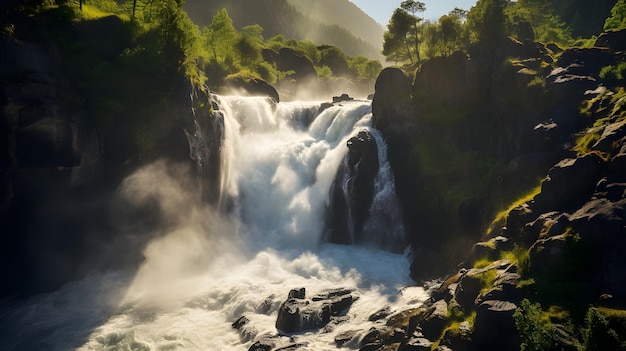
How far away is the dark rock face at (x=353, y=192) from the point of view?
4828 cm

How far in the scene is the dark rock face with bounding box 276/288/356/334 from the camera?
2966 centimetres

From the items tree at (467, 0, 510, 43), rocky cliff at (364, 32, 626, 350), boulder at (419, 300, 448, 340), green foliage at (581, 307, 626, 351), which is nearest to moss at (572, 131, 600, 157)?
rocky cliff at (364, 32, 626, 350)

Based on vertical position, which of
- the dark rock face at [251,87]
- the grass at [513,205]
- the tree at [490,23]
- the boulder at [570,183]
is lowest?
the grass at [513,205]

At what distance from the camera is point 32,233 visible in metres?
37.2

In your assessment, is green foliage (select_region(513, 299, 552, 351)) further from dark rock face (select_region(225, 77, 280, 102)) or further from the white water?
dark rock face (select_region(225, 77, 280, 102))

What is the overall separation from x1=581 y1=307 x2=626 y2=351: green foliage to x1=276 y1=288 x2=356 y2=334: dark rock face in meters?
17.5

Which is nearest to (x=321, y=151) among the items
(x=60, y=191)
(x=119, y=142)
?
(x=119, y=142)

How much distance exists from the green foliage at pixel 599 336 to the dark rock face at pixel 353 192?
103 feet

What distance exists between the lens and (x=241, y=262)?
4428 cm

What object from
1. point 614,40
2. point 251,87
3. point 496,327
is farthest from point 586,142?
point 251,87

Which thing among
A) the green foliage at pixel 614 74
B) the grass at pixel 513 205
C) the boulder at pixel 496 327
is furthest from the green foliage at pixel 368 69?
the boulder at pixel 496 327

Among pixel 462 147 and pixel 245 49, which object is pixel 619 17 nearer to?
pixel 462 147

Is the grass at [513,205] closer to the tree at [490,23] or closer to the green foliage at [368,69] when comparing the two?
the tree at [490,23]

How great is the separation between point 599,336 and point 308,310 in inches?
740
